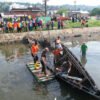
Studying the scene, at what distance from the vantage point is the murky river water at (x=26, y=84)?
1797 cm

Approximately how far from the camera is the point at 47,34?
41656 mm

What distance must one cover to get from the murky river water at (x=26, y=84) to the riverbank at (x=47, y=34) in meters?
8.72

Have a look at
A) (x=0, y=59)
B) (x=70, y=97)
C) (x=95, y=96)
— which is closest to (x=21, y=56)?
(x=0, y=59)

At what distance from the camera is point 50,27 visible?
4416 centimetres

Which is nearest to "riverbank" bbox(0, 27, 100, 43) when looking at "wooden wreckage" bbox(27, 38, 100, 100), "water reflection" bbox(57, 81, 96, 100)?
"wooden wreckage" bbox(27, 38, 100, 100)

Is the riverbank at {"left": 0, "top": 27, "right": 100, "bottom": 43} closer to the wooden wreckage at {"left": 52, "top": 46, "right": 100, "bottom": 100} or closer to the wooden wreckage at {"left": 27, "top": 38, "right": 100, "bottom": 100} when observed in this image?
the wooden wreckage at {"left": 27, "top": 38, "right": 100, "bottom": 100}

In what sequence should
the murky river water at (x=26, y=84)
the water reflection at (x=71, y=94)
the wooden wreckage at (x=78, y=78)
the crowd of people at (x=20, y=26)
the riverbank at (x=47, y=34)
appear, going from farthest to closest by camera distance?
1. the crowd of people at (x=20, y=26)
2. the riverbank at (x=47, y=34)
3. the murky river water at (x=26, y=84)
4. the water reflection at (x=71, y=94)
5. the wooden wreckage at (x=78, y=78)

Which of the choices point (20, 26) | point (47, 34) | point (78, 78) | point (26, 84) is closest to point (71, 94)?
point (78, 78)

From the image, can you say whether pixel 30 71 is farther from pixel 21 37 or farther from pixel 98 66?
pixel 21 37

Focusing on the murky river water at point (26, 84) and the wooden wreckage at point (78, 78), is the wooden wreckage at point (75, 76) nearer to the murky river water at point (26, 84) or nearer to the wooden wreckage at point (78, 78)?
the wooden wreckage at point (78, 78)

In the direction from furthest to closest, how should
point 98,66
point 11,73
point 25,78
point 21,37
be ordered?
point 21,37, point 98,66, point 11,73, point 25,78

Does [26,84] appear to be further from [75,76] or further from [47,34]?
[47,34]

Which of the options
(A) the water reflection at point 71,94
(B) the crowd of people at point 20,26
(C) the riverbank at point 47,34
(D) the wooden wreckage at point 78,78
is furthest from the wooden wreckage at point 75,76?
(B) the crowd of people at point 20,26

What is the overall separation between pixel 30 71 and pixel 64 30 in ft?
73.0
